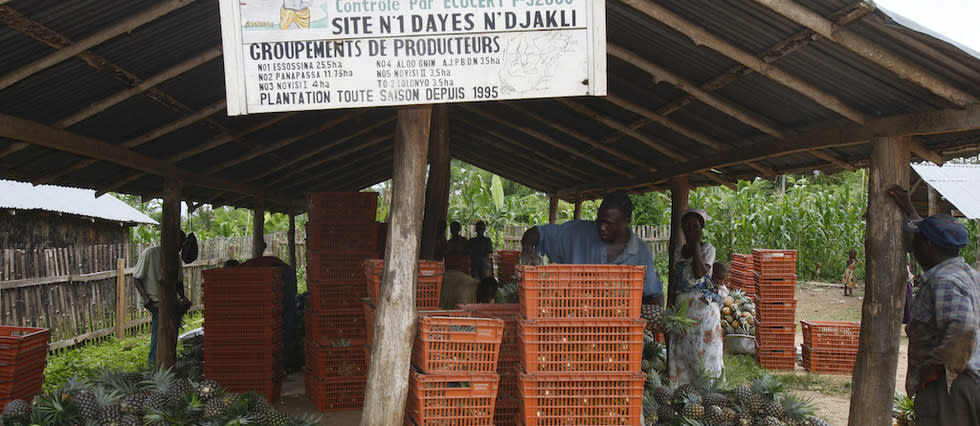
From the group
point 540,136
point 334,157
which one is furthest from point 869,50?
point 334,157

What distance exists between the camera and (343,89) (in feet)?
12.1

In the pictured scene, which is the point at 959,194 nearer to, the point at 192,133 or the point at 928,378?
the point at 928,378

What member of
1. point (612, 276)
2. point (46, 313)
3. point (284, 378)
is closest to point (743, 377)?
point (612, 276)

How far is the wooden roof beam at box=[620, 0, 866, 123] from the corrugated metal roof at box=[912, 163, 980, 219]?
10.4 metres

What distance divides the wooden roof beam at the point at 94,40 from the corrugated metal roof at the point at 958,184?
1430cm

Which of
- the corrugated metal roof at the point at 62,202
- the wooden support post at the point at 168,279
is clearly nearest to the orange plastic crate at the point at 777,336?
the wooden support post at the point at 168,279

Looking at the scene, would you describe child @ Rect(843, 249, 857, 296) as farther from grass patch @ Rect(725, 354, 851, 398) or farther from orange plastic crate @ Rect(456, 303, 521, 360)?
orange plastic crate @ Rect(456, 303, 521, 360)

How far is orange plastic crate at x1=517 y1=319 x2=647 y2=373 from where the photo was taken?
413 cm

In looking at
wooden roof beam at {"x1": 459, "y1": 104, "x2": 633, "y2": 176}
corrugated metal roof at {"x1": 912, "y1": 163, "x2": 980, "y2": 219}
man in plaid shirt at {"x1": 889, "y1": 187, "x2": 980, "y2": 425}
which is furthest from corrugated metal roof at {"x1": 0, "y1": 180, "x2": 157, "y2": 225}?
corrugated metal roof at {"x1": 912, "y1": 163, "x2": 980, "y2": 219}

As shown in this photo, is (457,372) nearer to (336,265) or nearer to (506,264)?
(336,265)

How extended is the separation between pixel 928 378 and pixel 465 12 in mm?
3660

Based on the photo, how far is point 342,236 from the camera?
7.26 m

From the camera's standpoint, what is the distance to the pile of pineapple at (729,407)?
4.92 metres

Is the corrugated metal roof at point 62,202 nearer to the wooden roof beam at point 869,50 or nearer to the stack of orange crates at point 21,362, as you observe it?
the stack of orange crates at point 21,362
